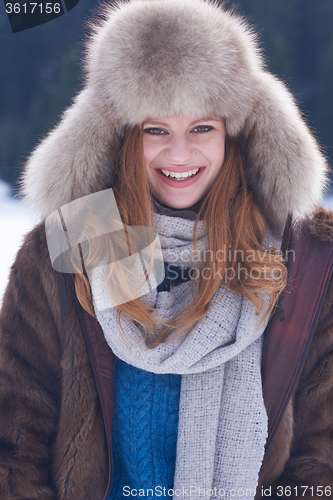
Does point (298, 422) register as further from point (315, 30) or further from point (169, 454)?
point (315, 30)

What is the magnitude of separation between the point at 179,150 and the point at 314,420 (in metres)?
0.73

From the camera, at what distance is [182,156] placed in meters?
0.99

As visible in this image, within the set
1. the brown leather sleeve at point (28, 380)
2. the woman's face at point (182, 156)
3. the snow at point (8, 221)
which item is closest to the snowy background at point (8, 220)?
the snow at point (8, 221)

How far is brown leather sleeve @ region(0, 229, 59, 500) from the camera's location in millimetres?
929

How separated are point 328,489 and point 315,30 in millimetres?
2007

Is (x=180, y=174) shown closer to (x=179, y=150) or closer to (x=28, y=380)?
(x=179, y=150)

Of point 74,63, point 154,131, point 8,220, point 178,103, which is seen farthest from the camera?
point 8,220

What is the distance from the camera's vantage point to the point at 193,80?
88cm

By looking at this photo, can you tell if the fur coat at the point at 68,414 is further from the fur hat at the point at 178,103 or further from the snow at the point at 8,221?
the snow at the point at 8,221

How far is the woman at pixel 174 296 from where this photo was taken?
35.8 inches

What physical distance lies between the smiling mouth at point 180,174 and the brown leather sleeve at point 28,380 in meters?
0.39

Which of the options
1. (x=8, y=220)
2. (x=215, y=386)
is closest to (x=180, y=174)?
(x=215, y=386)

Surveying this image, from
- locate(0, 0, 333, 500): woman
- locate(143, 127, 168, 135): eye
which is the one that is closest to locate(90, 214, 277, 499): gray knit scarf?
locate(0, 0, 333, 500): woman

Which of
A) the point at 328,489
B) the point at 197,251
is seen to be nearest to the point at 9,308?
the point at 197,251
